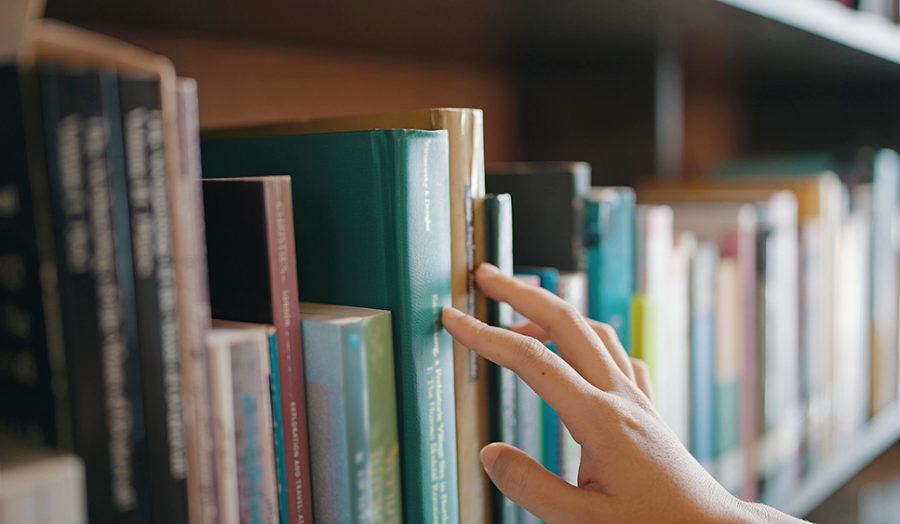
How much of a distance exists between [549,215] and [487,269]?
6.2 inches

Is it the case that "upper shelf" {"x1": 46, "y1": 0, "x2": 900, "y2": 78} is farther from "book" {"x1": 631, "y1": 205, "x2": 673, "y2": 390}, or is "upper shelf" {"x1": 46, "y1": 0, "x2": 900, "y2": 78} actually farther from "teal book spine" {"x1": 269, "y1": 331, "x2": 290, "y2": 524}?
"teal book spine" {"x1": 269, "y1": 331, "x2": 290, "y2": 524}

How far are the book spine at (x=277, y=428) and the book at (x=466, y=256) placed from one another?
128 mm

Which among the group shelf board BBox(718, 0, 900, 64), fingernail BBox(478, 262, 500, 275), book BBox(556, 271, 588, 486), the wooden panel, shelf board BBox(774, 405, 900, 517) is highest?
shelf board BBox(718, 0, 900, 64)

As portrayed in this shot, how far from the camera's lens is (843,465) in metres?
1.10

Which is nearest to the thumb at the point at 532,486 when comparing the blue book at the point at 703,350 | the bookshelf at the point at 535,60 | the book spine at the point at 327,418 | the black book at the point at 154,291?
the book spine at the point at 327,418

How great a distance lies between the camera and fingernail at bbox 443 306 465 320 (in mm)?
501

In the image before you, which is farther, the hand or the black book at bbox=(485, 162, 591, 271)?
the black book at bbox=(485, 162, 591, 271)

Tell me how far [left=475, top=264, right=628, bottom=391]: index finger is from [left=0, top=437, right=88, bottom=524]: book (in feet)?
0.95

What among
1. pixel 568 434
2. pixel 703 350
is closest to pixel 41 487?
pixel 568 434

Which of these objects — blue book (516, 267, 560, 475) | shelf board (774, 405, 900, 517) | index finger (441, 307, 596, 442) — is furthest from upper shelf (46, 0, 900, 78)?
shelf board (774, 405, 900, 517)

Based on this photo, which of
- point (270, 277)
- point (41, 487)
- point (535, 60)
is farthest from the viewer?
point (535, 60)

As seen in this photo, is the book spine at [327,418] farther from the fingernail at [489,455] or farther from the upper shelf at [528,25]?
the upper shelf at [528,25]

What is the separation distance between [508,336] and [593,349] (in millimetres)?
73

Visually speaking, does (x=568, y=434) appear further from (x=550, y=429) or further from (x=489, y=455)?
Answer: (x=489, y=455)
